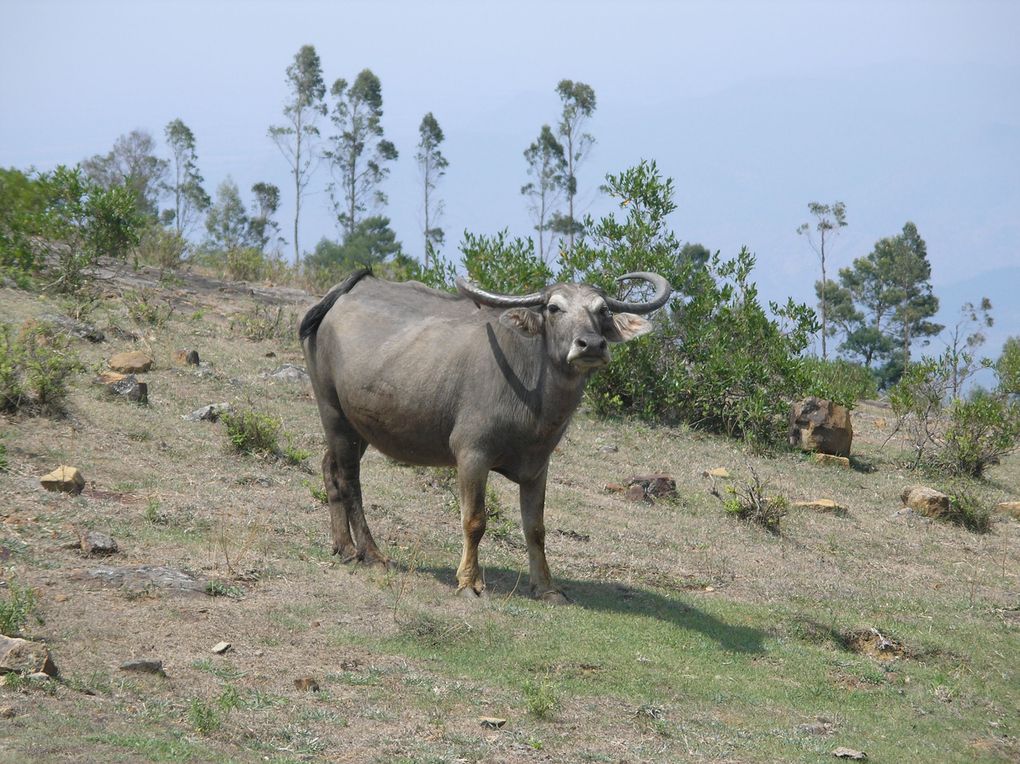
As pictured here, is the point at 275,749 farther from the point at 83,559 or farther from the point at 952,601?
the point at 952,601

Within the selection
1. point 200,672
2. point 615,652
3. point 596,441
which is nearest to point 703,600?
point 615,652

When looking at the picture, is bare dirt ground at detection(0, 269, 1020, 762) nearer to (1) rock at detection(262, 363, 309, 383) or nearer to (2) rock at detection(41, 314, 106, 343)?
(2) rock at detection(41, 314, 106, 343)

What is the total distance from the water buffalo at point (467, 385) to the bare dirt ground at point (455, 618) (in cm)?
51

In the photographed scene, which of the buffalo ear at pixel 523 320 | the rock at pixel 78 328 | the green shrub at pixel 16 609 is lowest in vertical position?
the green shrub at pixel 16 609

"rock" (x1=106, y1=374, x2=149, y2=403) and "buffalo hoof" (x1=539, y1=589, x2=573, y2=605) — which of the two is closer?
"buffalo hoof" (x1=539, y1=589, x2=573, y2=605)

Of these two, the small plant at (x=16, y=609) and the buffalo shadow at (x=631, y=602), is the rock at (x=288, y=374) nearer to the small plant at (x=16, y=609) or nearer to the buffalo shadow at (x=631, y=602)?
the buffalo shadow at (x=631, y=602)

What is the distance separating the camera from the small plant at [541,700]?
21.1 feet

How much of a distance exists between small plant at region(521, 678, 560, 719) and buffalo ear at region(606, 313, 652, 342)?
120 inches

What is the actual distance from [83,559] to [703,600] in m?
4.87

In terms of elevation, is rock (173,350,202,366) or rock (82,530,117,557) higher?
rock (173,350,202,366)

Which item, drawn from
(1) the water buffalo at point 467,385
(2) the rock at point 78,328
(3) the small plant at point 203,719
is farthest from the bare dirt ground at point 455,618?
(2) the rock at point 78,328

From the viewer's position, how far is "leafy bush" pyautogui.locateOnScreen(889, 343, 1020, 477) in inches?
632

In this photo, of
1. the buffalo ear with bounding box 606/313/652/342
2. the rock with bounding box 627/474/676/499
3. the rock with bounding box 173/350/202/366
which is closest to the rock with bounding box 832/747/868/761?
the buffalo ear with bounding box 606/313/652/342

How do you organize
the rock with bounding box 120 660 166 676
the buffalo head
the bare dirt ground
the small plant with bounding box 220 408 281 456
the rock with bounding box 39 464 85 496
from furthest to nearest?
the small plant with bounding box 220 408 281 456, the rock with bounding box 39 464 85 496, the buffalo head, the rock with bounding box 120 660 166 676, the bare dirt ground
